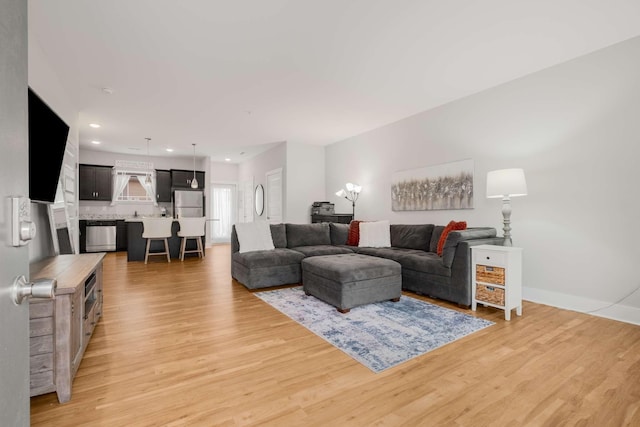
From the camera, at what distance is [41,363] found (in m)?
1.61

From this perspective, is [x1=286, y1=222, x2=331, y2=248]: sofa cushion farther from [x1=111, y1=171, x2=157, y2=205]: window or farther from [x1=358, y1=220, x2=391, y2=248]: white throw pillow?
[x1=111, y1=171, x2=157, y2=205]: window

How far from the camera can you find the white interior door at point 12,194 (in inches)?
20.4

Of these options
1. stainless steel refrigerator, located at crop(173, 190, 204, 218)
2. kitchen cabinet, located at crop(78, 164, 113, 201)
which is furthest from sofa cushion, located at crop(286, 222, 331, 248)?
kitchen cabinet, located at crop(78, 164, 113, 201)

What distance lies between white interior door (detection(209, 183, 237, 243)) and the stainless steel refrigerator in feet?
3.68

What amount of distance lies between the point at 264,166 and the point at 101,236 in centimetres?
417

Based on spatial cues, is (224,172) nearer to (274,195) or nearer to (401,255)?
(274,195)

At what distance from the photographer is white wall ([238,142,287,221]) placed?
6.62 m

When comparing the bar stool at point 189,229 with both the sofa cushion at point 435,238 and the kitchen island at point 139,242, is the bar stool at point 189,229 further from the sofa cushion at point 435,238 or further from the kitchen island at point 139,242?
the sofa cushion at point 435,238

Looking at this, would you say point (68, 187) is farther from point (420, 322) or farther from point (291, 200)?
point (420, 322)

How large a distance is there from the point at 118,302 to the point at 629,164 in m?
5.21

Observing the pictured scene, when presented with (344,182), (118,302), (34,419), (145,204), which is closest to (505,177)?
(344,182)

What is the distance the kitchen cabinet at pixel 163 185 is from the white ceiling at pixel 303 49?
12.0 ft

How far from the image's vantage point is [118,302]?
10.9ft

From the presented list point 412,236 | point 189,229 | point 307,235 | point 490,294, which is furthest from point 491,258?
point 189,229
